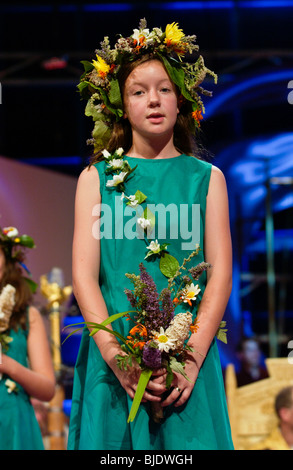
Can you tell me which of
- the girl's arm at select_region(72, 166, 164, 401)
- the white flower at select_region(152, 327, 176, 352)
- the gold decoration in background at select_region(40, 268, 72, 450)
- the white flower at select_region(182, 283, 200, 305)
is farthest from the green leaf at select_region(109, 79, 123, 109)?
the gold decoration in background at select_region(40, 268, 72, 450)

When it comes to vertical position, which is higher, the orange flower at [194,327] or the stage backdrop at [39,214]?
the stage backdrop at [39,214]

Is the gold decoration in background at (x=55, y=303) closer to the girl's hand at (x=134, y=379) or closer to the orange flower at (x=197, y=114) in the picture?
the orange flower at (x=197, y=114)

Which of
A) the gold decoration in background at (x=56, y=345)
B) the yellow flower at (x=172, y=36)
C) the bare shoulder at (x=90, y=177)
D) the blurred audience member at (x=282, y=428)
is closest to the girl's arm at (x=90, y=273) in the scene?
the bare shoulder at (x=90, y=177)

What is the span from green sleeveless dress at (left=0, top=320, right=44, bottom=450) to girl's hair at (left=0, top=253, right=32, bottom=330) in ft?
0.18

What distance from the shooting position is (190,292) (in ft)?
6.30

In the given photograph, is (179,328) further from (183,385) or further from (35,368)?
(35,368)

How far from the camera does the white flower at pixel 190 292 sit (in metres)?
1.91

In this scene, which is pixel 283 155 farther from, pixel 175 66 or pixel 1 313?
pixel 175 66

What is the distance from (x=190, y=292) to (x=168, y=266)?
0.11 meters

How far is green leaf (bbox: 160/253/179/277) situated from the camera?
6.48ft

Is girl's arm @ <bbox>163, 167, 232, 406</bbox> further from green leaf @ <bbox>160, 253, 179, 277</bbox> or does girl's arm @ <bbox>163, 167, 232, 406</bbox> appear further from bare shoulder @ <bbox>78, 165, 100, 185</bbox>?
bare shoulder @ <bbox>78, 165, 100, 185</bbox>

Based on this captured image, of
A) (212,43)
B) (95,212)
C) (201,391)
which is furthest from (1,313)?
(212,43)

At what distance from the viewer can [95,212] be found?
80.6 inches

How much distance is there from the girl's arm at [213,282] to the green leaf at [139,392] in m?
0.09
